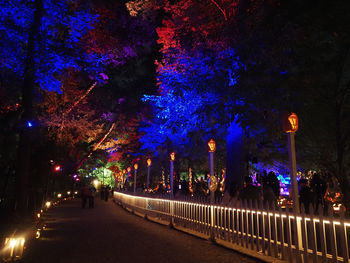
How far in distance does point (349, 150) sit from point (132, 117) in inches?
949

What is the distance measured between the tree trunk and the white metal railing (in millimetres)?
5950

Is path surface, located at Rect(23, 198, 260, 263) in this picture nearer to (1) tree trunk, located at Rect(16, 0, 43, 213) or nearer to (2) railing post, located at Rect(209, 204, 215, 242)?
(2) railing post, located at Rect(209, 204, 215, 242)

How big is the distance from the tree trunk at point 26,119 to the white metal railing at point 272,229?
595 centimetres

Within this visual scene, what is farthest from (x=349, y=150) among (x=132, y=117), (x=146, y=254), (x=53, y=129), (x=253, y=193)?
(x=132, y=117)

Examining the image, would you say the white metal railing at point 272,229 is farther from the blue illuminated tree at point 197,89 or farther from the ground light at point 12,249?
the ground light at point 12,249

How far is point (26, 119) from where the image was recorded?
11.4 m

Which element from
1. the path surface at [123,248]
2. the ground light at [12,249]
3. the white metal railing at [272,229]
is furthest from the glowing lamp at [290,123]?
the ground light at [12,249]

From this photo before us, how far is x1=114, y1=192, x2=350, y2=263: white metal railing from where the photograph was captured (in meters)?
5.71

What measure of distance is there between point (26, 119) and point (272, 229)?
8.84 meters

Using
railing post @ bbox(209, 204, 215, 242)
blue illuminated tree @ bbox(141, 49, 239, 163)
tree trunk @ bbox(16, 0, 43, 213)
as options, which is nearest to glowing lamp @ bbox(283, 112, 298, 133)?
railing post @ bbox(209, 204, 215, 242)

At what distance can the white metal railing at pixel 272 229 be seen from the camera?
5711mm

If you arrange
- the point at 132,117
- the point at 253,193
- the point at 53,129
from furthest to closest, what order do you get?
the point at 132,117
the point at 53,129
the point at 253,193

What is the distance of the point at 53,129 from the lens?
70.6ft

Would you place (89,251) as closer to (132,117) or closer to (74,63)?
(74,63)
